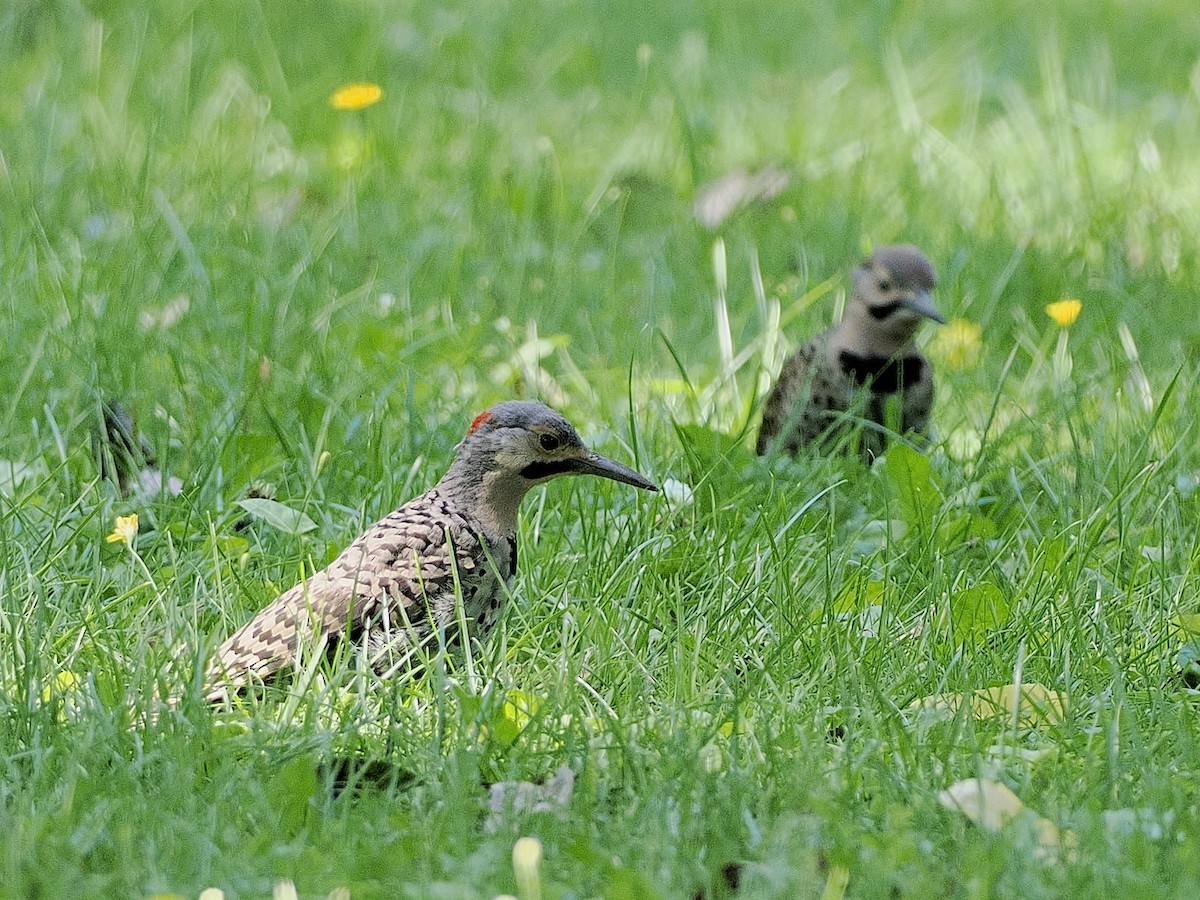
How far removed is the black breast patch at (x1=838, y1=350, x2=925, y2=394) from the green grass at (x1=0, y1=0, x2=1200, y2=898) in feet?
0.78

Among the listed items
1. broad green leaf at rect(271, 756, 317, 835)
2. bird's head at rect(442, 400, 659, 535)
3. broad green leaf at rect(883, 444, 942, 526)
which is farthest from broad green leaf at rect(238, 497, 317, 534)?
broad green leaf at rect(883, 444, 942, 526)

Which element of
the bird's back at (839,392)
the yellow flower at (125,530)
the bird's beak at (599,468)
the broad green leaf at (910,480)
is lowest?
the bird's back at (839,392)

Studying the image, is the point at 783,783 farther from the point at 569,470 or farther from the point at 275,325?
the point at 275,325

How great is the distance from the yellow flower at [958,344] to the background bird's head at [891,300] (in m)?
0.22

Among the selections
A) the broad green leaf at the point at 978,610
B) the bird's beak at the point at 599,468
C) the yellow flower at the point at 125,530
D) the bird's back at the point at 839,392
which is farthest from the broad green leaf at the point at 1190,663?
the yellow flower at the point at 125,530

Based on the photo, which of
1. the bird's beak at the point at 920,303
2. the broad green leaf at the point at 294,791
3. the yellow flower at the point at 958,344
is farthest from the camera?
the yellow flower at the point at 958,344

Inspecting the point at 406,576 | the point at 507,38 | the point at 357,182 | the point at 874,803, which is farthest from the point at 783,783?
the point at 507,38

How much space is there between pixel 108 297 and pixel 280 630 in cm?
204

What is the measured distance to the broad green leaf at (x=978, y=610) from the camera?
12.6ft

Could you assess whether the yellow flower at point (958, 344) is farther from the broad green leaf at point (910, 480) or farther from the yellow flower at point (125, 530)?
the yellow flower at point (125, 530)

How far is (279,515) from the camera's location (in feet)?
13.9

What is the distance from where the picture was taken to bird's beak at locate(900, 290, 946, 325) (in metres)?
5.50

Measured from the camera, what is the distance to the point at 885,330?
18.6 ft

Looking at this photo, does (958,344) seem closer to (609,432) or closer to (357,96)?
(609,432)
